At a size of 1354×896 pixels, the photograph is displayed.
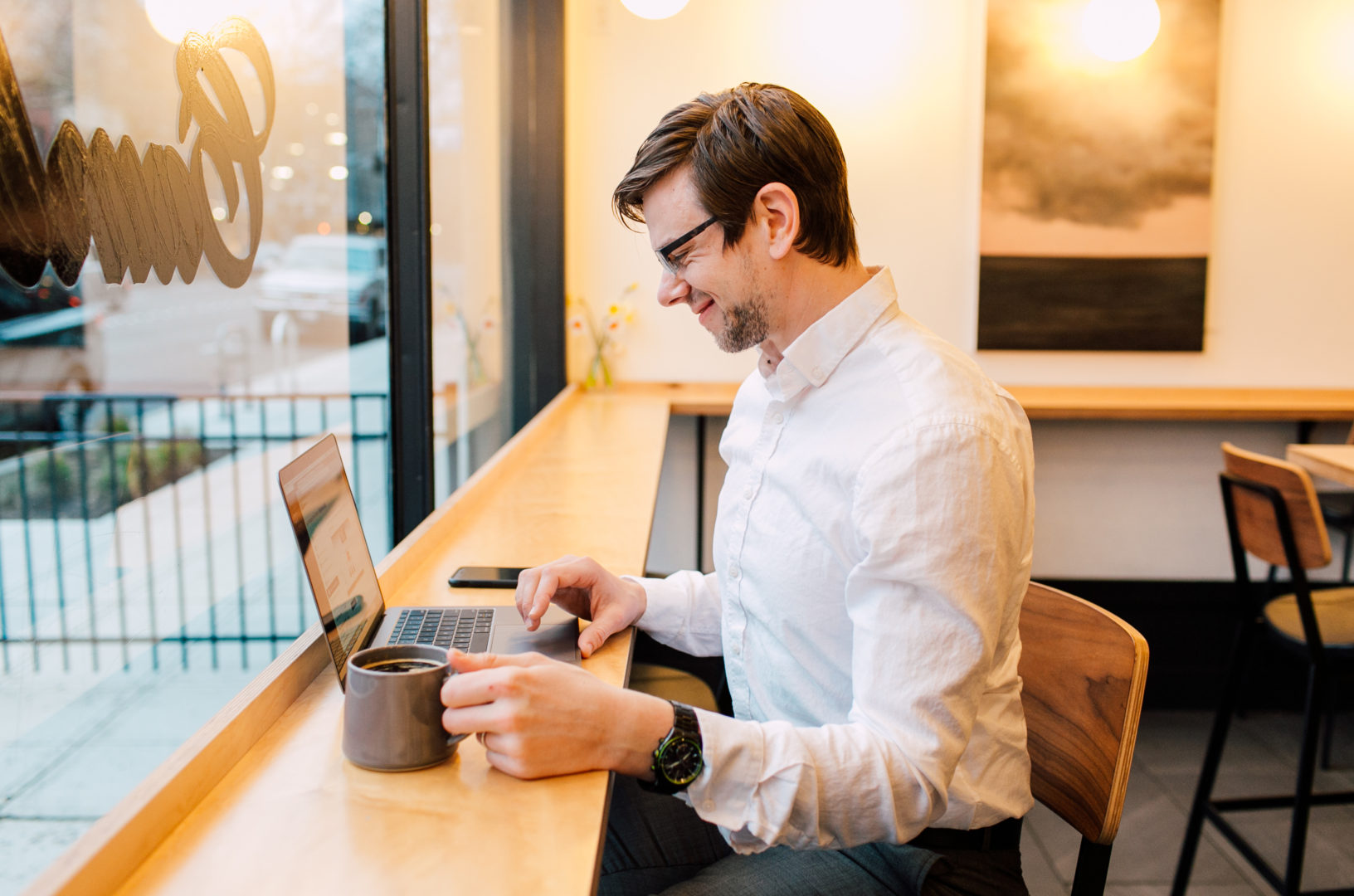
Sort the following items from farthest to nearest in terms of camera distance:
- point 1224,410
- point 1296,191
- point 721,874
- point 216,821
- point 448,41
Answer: point 1296,191 → point 1224,410 → point 448,41 → point 721,874 → point 216,821

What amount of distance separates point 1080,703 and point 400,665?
69 cm

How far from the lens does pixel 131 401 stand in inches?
47.6

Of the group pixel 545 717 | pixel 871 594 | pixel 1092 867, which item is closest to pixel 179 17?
pixel 545 717

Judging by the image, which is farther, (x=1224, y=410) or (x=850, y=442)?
(x=1224, y=410)

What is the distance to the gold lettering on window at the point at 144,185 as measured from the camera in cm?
68

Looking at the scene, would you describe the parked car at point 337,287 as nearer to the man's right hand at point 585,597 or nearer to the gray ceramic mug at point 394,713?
the man's right hand at point 585,597

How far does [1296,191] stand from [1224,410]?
943 millimetres

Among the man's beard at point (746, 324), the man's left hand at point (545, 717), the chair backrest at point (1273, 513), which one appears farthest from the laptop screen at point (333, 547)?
the chair backrest at point (1273, 513)

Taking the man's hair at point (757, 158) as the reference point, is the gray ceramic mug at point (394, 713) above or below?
below

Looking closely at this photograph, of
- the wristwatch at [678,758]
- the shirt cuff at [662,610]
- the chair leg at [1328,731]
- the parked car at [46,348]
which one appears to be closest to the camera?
the parked car at [46,348]

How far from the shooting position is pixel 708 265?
1144mm

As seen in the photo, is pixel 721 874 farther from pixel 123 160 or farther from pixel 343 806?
pixel 123 160

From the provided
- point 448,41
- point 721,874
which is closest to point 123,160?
point 721,874

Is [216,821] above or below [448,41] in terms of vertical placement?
below
